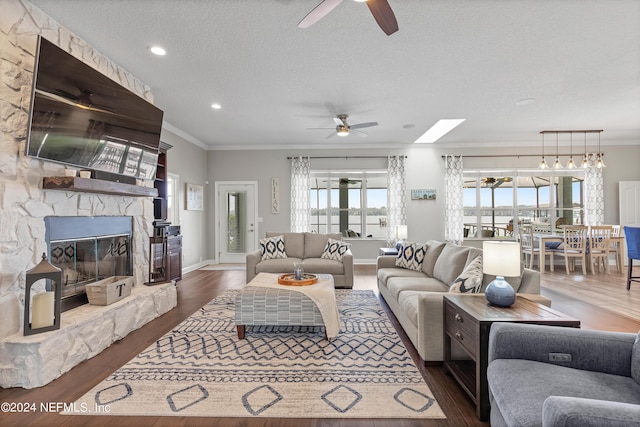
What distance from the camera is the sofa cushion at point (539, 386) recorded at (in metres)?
1.22

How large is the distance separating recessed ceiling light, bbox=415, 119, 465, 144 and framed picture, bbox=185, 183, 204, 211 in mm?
5108

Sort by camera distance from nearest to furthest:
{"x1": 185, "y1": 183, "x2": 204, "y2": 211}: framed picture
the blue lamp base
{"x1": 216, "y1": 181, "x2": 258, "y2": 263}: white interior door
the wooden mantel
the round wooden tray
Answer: the blue lamp base < the wooden mantel < the round wooden tray < {"x1": 185, "y1": 183, "x2": 204, "y2": 211}: framed picture < {"x1": 216, "y1": 181, "x2": 258, "y2": 263}: white interior door

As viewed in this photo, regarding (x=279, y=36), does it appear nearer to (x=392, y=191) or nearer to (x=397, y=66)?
(x=397, y=66)

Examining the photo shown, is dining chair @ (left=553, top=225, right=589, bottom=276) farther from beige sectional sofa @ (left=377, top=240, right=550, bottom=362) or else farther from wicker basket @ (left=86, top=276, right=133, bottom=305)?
wicker basket @ (left=86, top=276, right=133, bottom=305)

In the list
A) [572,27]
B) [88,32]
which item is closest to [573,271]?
[572,27]

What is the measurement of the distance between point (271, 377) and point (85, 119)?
107 inches

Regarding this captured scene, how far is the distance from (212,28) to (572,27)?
3.28 m

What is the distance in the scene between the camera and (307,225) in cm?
755

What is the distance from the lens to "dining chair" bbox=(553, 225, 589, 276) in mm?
6133

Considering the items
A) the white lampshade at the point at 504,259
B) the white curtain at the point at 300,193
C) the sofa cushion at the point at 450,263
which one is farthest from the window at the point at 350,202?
the white lampshade at the point at 504,259

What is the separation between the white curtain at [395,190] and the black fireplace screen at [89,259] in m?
5.47

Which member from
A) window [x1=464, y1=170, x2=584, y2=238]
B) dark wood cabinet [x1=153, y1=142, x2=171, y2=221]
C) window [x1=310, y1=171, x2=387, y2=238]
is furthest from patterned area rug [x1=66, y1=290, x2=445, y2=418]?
window [x1=464, y1=170, x2=584, y2=238]

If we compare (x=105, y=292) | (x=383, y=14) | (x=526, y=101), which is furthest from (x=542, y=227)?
(x=105, y=292)

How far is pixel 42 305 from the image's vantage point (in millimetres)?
2340
